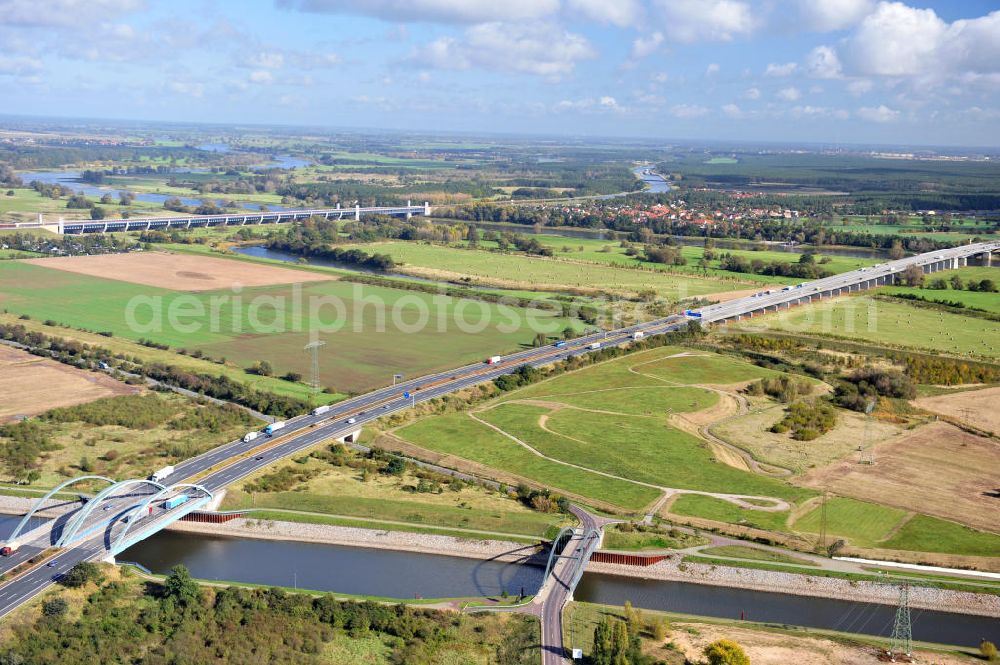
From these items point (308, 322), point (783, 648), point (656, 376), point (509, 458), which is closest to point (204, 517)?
point (509, 458)

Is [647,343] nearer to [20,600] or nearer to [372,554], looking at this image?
[372,554]

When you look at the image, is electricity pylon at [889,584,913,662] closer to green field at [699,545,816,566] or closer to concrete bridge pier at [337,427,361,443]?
green field at [699,545,816,566]

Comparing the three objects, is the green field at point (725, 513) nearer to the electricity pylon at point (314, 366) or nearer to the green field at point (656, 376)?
the green field at point (656, 376)

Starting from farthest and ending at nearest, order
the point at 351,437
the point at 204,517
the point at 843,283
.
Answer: the point at 843,283 < the point at 351,437 < the point at 204,517

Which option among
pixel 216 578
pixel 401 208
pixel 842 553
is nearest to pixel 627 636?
Result: pixel 842 553

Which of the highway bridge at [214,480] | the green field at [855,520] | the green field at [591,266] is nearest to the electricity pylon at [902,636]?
the green field at [855,520]

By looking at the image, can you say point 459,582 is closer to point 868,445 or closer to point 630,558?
point 630,558
